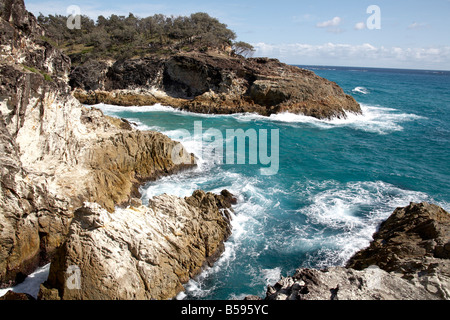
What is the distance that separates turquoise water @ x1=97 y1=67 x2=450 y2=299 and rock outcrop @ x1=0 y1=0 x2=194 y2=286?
11.3 ft

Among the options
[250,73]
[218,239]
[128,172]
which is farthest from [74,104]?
[250,73]

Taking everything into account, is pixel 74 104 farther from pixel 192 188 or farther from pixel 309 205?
pixel 309 205

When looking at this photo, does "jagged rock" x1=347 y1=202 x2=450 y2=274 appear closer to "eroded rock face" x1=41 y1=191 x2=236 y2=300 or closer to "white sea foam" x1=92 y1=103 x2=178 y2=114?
"eroded rock face" x1=41 y1=191 x2=236 y2=300

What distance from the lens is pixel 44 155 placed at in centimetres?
1575

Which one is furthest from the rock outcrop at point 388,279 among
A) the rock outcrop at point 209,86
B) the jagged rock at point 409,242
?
the rock outcrop at point 209,86

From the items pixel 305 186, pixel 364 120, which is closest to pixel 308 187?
pixel 305 186

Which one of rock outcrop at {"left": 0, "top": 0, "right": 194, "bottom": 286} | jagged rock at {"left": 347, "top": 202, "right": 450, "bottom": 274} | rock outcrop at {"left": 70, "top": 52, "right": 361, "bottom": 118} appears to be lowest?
jagged rock at {"left": 347, "top": 202, "right": 450, "bottom": 274}

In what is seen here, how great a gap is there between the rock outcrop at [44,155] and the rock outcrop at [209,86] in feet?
87.4

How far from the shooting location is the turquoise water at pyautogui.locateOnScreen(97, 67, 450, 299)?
14648 millimetres

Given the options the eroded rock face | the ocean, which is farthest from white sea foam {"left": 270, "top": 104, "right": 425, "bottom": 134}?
the eroded rock face

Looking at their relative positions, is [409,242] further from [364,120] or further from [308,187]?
[364,120]

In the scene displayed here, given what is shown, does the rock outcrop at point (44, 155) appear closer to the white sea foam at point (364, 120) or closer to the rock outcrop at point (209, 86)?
the rock outcrop at point (209, 86)

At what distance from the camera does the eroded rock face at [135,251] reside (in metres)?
10.3

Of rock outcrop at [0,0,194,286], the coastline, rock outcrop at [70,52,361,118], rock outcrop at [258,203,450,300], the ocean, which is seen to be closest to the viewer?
rock outcrop at [258,203,450,300]
